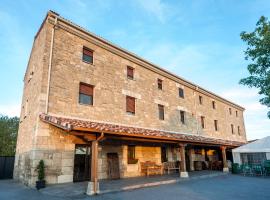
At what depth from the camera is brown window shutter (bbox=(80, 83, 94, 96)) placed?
1058cm

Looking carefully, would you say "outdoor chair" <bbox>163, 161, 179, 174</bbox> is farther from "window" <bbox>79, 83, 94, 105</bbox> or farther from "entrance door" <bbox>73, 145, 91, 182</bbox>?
"window" <bbox>79, 83, 94, 105</bbox>

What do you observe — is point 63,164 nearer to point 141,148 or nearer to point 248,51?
point 141,148

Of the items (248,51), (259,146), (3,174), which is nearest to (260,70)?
(248,51)

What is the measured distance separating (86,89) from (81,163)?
12.4ft

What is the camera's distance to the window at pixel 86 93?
10.5 metres

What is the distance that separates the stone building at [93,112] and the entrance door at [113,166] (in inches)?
1.9

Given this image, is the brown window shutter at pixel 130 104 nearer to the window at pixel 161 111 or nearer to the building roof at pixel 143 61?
the window at pixel 161 111

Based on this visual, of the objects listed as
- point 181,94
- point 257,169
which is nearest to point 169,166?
point 257,169

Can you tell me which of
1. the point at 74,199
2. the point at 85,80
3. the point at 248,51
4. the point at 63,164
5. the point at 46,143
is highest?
the point at 248,51

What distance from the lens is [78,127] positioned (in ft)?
23.1

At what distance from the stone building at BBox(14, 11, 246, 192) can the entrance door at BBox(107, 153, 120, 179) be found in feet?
0.16

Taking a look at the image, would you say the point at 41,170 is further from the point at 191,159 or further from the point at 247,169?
the point at 247,169

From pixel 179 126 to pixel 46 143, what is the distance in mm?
10233

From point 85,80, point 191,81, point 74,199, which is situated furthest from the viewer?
point 191,81
